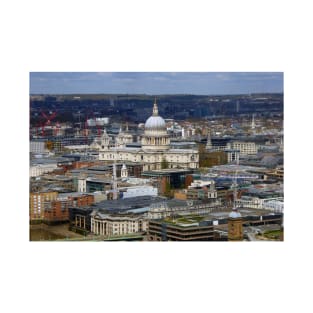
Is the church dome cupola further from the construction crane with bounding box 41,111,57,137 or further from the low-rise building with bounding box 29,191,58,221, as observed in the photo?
the low-rise building with bounding box 29,191,58,221

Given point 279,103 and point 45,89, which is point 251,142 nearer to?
point 279,103

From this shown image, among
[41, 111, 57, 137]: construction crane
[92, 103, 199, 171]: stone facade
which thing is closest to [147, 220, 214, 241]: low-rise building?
[41, 111, 57, 137]: construction crane

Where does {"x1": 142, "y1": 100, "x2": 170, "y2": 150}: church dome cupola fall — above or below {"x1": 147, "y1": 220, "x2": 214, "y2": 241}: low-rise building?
above

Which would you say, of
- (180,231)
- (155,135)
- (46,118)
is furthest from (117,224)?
(155,135)

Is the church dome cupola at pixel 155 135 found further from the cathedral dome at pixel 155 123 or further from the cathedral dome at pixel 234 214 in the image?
the cathedral dome at pixel 234 214

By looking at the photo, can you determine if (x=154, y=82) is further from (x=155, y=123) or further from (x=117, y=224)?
(x=155, y=123)

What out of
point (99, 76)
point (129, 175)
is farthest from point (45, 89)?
point (129, 175)

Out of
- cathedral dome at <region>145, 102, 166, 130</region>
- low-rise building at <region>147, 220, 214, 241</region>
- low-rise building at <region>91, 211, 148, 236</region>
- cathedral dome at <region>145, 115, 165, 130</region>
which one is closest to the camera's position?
low-rise building at <region>147, 220, 214, 241</region>

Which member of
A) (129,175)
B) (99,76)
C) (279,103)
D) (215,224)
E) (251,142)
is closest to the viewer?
(215,224)
